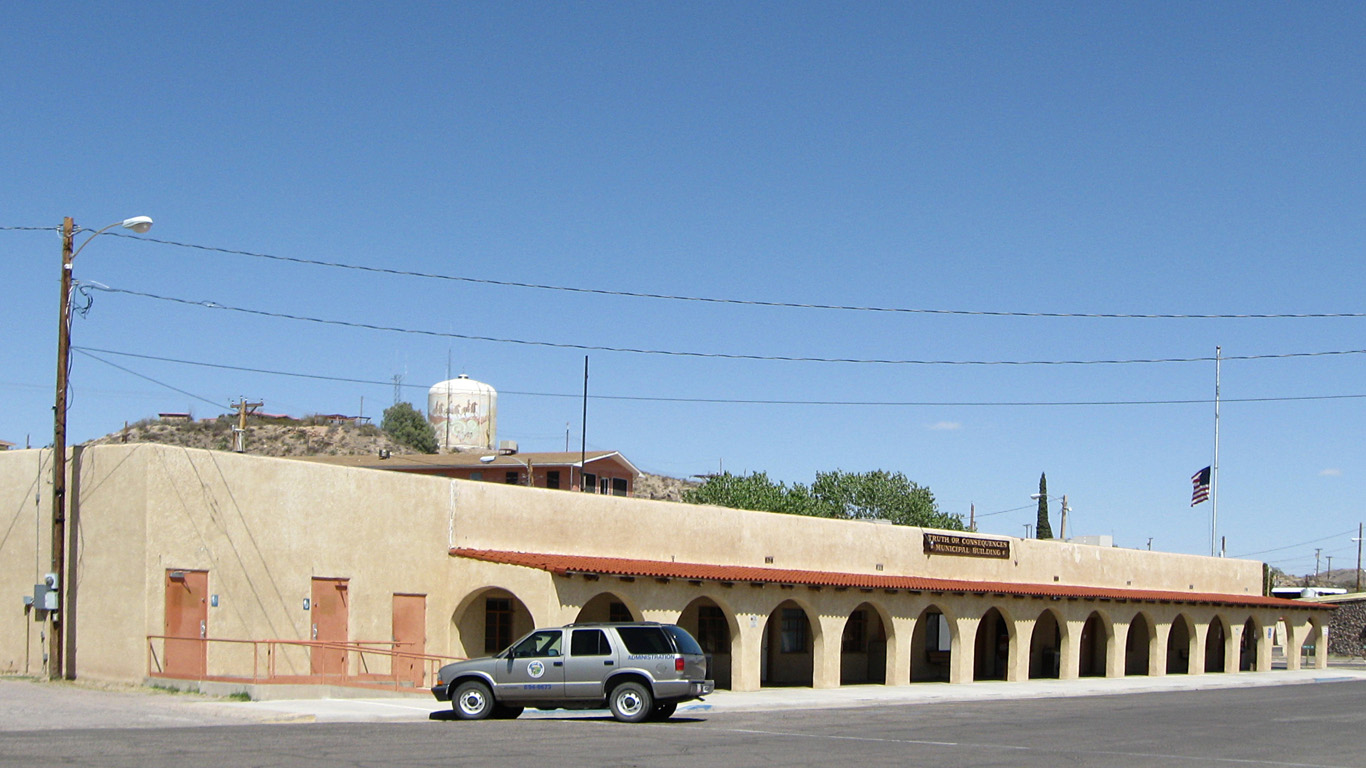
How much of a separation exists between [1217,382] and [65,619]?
148 ft

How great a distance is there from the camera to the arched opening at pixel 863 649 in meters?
40.9

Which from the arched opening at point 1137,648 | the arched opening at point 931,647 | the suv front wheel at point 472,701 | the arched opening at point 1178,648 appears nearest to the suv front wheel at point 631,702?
the suv front wheel at point 472,701

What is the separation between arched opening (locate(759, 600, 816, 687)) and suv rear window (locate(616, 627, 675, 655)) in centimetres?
1615

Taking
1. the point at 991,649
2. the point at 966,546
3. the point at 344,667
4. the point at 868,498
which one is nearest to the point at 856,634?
the point at 966,546

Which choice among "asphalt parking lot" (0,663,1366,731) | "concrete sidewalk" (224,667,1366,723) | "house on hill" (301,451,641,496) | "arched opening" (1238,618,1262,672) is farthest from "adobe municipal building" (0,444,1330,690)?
"house on hill" (301,451,641,496)

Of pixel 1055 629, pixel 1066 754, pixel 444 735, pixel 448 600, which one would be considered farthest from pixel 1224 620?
pixel 444 735

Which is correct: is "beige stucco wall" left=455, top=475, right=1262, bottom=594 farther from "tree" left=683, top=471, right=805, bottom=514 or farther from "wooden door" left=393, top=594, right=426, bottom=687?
"tree" left=683, top=471, right=805, bottom=514

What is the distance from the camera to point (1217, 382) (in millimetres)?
56812

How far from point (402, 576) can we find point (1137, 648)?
33190mm

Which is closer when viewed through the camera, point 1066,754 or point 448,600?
point 1066,754

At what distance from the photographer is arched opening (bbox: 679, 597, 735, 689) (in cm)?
3622

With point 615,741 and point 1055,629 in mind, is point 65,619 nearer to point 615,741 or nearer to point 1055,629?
point 615,741

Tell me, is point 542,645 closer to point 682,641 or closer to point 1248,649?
point 682,641

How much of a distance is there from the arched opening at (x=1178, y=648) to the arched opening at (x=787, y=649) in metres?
21.0
